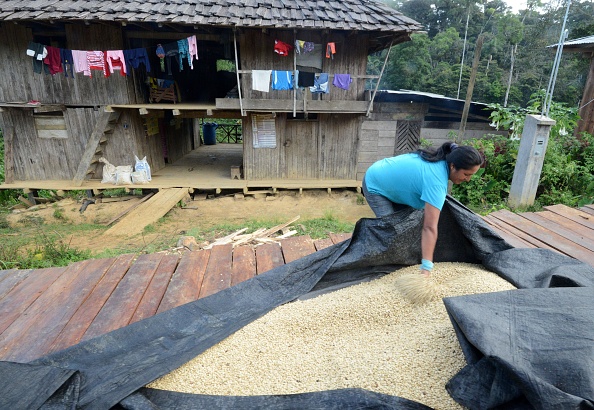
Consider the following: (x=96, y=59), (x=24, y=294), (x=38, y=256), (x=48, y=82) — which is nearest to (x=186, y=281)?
(x=24, y=294)

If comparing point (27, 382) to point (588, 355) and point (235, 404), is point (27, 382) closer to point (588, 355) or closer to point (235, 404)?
point (235, 404)

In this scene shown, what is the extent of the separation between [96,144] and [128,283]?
24.6 ft

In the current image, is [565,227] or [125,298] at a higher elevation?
[565,227]

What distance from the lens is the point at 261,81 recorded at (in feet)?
27.0

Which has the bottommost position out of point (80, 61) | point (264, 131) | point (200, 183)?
point (200, 183)

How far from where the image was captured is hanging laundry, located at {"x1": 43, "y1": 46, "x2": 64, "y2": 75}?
784cm

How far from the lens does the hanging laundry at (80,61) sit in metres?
7.74

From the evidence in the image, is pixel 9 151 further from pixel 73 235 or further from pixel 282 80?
pixel 282 80

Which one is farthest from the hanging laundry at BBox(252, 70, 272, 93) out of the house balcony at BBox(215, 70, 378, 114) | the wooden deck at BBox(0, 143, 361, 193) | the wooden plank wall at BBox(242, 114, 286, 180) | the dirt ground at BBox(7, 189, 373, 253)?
the dirt ground at BBox(7, 189, 373, 253)

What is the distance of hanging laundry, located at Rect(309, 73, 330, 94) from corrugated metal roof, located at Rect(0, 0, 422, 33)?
1122 mm

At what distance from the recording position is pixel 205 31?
350 inches

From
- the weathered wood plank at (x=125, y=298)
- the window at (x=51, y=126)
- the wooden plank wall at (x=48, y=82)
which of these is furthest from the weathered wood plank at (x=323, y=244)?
the window at (x=51, y=126)

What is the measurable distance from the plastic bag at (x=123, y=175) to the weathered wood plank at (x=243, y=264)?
7037 mm

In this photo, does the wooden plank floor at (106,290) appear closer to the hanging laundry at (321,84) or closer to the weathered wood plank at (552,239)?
the weathered wood plank at (552,239)
